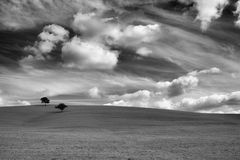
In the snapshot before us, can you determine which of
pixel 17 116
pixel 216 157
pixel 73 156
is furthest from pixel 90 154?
pixel 17 116

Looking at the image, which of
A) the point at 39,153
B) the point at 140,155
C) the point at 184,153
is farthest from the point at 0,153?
the point at 184,153

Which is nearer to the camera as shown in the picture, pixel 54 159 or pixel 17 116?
pixel 54 159

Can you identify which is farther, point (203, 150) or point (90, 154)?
point (203, 150)

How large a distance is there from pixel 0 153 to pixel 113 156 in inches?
291

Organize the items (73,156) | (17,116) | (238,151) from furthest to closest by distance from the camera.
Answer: (17,116) → (238,151) → (73,156)

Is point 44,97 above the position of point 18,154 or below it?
above

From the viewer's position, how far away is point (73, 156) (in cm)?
1666

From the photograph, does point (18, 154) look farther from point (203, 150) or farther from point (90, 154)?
point (203, 150)

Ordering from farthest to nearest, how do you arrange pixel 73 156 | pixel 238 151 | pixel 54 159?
pixel 238 151 → pixel 73 156 → pixel 54 159

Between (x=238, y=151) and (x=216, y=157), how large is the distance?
334 cm

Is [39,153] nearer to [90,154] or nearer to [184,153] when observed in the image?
[90,154]

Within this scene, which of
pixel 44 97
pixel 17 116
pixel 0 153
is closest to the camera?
pixel 0 153

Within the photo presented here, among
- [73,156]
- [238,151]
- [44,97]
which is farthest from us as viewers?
[44,97]

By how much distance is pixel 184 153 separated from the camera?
18.4 m
